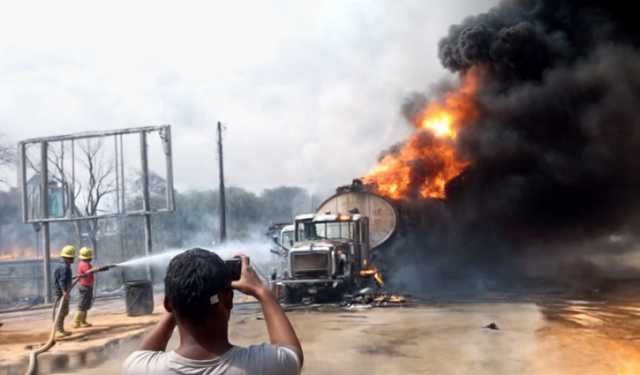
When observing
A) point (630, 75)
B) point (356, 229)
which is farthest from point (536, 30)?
point (356, 229)

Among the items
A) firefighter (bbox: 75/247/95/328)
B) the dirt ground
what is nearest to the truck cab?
the dirt ground

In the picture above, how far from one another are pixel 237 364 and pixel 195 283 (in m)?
0.32

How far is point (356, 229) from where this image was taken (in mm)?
18797

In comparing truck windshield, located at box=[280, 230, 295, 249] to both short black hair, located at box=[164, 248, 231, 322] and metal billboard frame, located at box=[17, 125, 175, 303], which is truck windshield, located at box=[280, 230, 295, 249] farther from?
short black hair, located at box=[164, 248, 231, 322]

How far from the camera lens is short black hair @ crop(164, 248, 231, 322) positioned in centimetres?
213

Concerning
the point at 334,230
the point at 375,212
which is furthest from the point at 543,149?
the point at 334,230

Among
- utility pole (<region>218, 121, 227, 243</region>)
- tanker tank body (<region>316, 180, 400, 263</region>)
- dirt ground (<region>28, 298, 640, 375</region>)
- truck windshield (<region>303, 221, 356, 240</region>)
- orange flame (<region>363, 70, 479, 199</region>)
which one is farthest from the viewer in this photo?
utility pole (<region>218, 121, 227, 243</region>)

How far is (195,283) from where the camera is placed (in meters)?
2.14

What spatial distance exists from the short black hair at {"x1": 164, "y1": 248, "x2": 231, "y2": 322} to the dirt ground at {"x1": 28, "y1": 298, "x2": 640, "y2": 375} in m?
6.69

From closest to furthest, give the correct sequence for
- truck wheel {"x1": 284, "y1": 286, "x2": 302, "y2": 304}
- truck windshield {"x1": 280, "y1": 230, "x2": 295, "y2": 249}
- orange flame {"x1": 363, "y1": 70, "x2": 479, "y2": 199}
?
1. truck wheel {"x1": 284, "y1": 286, "x2": 302, "y2": 304}
2. truck windshield {"x1": 280, "y1": 230, "x2": 295, "y2": 249}
3. orange flame {"x1": 363, "y1": 70, "x2": 479, "y2": 199}

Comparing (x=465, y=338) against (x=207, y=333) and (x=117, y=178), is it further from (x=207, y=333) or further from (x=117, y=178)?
(x=117, y=178)

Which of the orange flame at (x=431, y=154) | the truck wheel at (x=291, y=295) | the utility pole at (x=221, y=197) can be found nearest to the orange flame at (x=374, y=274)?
the truck wheel at (x=291, y=295)

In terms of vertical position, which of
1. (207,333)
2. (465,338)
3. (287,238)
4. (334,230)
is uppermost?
(207,333)

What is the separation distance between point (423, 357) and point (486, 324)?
3.83 meters
